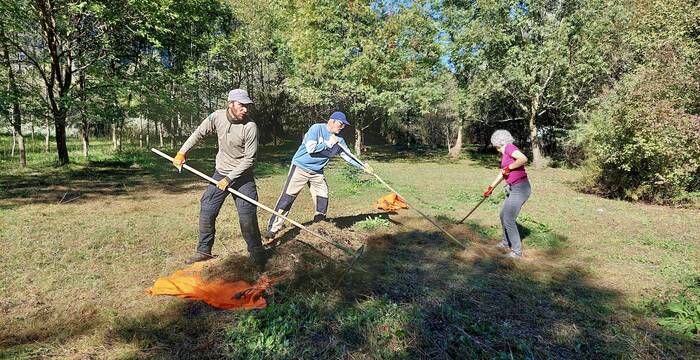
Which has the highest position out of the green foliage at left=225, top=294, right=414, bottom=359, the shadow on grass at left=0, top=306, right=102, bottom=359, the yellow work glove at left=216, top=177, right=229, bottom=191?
the yellow work glove at left=216, top=177, right=229, bottom=191

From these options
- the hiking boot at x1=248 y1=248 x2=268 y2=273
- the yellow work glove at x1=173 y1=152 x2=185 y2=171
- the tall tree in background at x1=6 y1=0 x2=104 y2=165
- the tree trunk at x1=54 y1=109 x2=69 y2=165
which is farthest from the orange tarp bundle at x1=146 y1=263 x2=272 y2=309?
the tree trunk at x1=54 y1=109 x2=69 y2=165

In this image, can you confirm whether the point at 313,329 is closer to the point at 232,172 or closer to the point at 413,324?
the point at 413,324

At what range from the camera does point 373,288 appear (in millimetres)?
4445

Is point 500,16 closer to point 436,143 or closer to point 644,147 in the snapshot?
point 644,147

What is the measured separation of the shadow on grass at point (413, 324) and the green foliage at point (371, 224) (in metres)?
2.22

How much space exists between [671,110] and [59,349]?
12.5m

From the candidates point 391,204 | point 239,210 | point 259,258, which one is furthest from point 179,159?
point 391,204

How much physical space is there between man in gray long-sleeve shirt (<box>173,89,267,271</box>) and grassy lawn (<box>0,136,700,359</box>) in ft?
1.64

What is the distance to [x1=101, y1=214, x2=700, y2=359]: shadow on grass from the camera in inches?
130

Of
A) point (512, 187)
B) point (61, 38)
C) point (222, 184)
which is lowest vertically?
point (512, 187)

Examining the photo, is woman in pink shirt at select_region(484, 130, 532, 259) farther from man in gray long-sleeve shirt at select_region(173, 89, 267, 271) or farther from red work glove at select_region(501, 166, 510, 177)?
man in gray long-sleeve shirt at select_region(173, 89, 267, 271)

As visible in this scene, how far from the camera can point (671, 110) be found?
9797mm

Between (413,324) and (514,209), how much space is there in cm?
314

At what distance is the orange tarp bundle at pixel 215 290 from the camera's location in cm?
399
